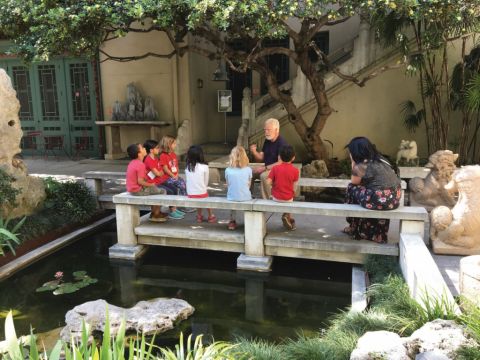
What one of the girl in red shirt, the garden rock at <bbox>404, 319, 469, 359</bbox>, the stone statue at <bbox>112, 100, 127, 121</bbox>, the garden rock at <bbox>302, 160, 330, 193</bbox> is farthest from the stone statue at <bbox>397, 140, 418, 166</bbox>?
the stone statue at <bbox>112, 100, 127, 121</bbox>

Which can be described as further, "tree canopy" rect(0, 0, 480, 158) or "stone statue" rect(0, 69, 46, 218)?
"tree canopy" rect(0, 0, 480, 158)

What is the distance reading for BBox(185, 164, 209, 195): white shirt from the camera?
264 inches

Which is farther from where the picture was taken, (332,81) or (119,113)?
(119,113)

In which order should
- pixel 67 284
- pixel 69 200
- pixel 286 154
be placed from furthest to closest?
pixel 69 200, pixel 286 154, pixel 67 284

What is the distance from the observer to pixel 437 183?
725 centimetres

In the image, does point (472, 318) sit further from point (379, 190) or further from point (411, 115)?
point (411, 115)

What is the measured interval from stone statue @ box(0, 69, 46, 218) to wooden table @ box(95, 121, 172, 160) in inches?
234

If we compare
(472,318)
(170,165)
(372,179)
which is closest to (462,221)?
(372,179)

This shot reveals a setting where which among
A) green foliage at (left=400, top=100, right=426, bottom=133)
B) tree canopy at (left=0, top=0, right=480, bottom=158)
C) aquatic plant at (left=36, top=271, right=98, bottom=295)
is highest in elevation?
tree canopy at (left=0, top=0, right=480, bottom=158)

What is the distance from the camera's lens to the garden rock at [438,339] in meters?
2.94

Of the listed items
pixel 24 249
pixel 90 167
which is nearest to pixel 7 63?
pixel 90 167

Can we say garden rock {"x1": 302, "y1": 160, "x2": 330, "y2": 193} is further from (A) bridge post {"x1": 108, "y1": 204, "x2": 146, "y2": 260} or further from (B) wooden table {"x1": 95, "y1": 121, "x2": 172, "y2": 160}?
(B) wooden table {"x1": 95, "y1": 121, "x2": 172, "y2": 160}

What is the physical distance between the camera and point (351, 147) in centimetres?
576

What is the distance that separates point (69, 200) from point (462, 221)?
6.49m
